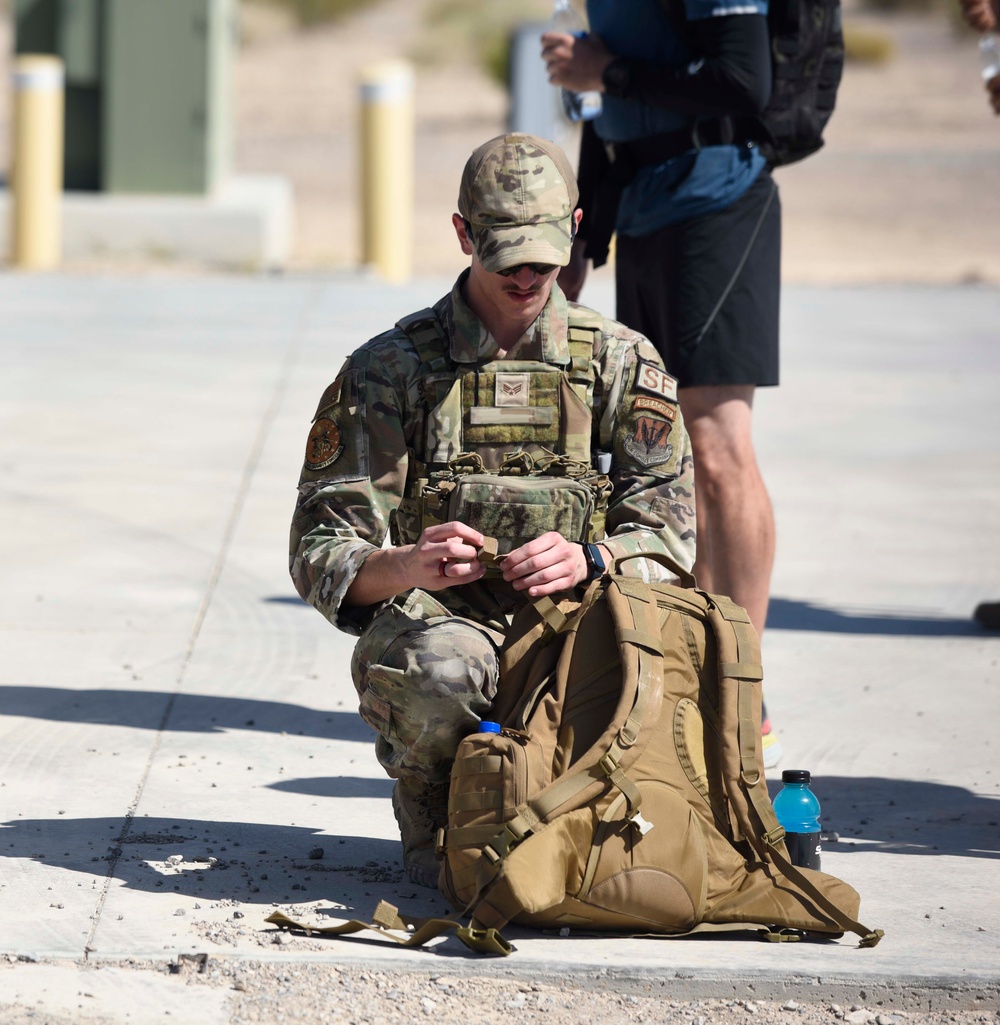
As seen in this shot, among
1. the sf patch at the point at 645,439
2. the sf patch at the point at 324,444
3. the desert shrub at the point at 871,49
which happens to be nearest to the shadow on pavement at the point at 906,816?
the sf patch at the point at 645,439

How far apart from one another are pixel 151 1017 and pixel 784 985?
3.20 ft

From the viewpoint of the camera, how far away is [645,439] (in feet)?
11.1

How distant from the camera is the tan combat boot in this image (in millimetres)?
3303

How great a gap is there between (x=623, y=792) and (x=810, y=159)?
2564cm

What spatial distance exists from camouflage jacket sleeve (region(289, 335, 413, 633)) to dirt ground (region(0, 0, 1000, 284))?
1050cm

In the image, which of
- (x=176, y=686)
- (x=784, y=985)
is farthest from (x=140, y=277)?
(x=784, y=985)

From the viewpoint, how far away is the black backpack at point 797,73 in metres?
4.21

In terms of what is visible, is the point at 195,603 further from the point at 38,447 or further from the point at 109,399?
the point at 109,399

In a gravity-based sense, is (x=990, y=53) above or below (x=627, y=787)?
above

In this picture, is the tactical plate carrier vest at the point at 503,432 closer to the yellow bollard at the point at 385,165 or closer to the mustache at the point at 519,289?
the mustache at the point at 519,289

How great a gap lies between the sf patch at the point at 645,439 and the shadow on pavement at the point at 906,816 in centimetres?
88

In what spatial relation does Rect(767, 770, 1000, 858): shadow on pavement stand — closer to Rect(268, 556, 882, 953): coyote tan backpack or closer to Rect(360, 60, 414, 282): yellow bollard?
Rect(268, 556, 882, 953): coyote tan backpack

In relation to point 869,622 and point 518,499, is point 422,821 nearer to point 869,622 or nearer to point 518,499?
point 518,499

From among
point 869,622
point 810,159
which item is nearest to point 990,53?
point 869,622
